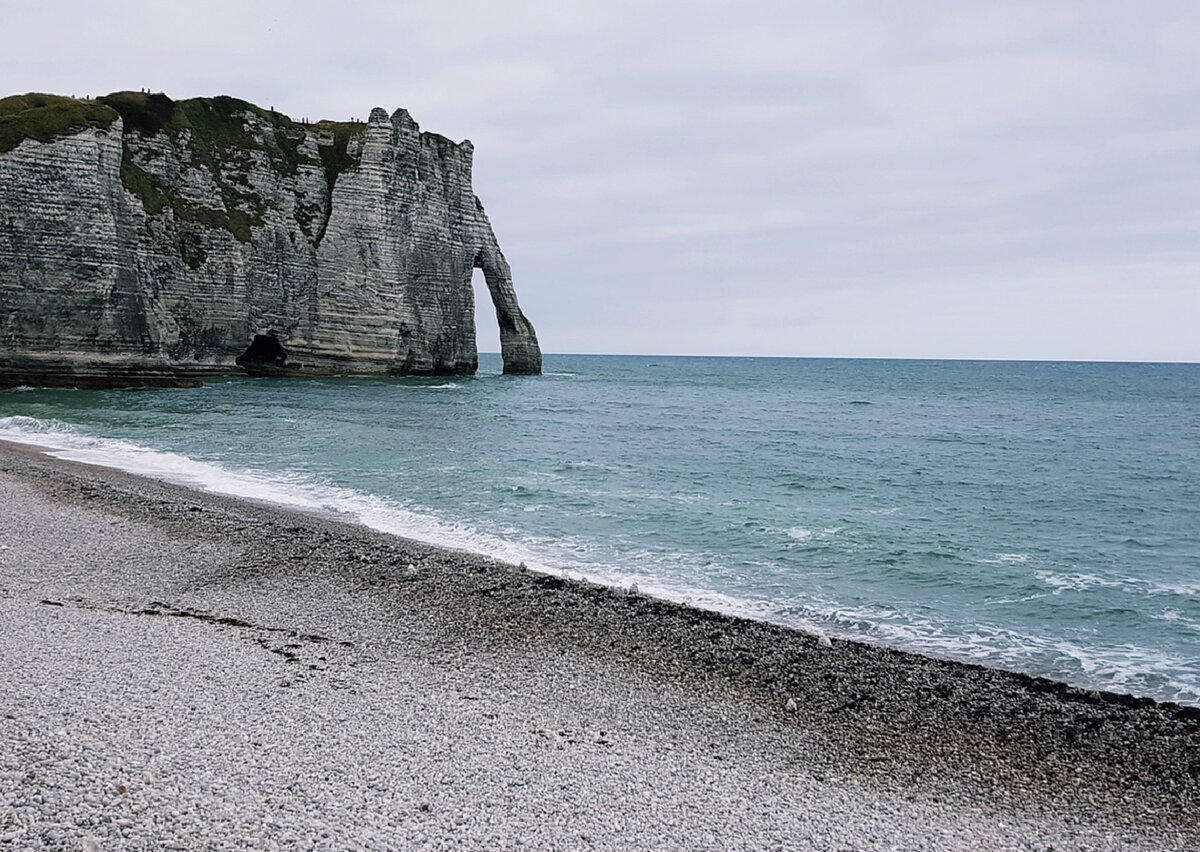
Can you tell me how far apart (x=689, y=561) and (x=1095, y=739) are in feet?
28.4

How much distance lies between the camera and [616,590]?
13.8 m

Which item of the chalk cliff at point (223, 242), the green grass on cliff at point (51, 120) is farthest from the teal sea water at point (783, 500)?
the green grass on cliff at point (51, 120)

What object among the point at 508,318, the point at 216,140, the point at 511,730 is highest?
the point at 216,140

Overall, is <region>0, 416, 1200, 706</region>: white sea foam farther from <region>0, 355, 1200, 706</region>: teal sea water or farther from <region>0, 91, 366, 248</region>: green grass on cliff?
<region>0, 91, 366, 248</region>: green grass on cliff

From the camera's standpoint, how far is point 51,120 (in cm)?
5381

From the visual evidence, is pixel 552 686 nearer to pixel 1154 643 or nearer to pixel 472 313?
pixel 1154 643

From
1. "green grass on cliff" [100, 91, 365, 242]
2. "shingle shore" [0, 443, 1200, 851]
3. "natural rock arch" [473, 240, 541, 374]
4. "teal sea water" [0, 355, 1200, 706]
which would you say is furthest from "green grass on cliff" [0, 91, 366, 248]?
"shingle shore" [0, 443, 1200, 851]

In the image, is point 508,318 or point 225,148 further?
point 508,318

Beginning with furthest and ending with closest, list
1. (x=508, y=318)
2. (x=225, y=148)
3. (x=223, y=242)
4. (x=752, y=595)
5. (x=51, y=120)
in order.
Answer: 1. (x=508, y=318)
2. (x=225, y=148)
3. (x=223, y=242)
4. (x=51, y=120)
5. (x=752, y=595)

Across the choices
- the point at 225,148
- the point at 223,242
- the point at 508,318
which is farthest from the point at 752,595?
the point at 508,318

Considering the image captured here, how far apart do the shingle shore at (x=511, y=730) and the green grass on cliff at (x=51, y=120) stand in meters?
49.9

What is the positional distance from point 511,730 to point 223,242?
6576 centimetres

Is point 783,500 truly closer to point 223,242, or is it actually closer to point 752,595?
point 752,595

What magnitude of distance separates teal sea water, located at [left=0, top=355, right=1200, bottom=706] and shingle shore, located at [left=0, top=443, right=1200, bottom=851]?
7.79 ft
